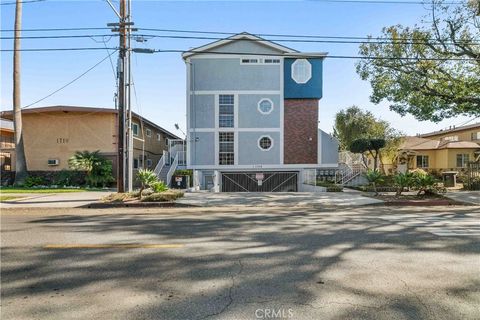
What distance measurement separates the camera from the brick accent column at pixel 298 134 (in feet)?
83.4

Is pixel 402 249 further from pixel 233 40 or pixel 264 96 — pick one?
pixel 233 40

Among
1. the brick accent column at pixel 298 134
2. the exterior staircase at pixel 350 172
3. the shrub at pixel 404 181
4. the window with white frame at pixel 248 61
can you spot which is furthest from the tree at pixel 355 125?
the shrub at pixel 404 181

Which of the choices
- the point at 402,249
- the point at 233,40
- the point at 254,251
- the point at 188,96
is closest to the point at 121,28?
the point at 188,96

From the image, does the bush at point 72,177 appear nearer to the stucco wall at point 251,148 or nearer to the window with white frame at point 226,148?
the window with white frame at point 226,148

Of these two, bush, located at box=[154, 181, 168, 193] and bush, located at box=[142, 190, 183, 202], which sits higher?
bush, located at box=[154, 181, 168, 193]

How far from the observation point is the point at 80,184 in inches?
950

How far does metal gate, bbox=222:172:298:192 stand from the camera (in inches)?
1027

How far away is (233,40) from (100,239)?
21.3 m

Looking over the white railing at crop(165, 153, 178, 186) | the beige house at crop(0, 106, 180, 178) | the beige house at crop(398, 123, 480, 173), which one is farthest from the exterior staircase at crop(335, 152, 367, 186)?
the beige house at crop(0, 106, 180, 178)

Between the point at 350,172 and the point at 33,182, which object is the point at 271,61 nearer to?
the point at 350,172

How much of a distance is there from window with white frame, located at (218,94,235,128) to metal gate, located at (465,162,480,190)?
52.3 feet

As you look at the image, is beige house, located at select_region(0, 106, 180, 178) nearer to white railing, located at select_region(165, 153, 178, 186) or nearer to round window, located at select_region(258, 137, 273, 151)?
white railing, located at select_region(165, 153, 178, 186)

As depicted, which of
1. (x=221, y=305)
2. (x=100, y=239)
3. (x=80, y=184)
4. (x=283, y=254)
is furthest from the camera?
(x=80, y=184)

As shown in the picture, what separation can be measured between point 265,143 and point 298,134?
8.46 feet
